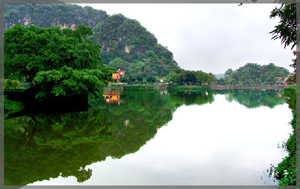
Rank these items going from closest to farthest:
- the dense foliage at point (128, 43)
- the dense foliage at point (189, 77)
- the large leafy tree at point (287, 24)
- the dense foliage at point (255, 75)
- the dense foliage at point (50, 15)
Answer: the large leafy tree at point (287, 24) < the dense foliage at point (189, 77) < the dense foliage at point (255, 75) < the dense foliage at point (128, 43) < the dense foliage at point (50, 15)

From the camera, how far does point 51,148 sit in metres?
5.99

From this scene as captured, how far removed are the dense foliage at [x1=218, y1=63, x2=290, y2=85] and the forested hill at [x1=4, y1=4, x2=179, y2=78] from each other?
16826mm

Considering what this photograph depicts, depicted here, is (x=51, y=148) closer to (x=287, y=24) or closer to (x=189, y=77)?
(x=287, y=24)

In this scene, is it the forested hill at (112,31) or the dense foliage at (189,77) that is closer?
the dense foliage at (189,77)

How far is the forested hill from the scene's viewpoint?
7488 cm

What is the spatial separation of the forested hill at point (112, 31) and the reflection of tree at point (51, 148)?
6001cm

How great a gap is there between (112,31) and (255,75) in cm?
4550

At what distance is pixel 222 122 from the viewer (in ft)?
33.0

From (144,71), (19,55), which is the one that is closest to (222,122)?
(19,55)

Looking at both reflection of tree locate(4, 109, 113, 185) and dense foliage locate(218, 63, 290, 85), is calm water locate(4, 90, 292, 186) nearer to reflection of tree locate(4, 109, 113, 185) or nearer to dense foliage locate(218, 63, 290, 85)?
reflection of tree locate(4, 109, 113, 185)

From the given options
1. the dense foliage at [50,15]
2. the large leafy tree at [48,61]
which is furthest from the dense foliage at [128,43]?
the large leafy tree at [48,61]

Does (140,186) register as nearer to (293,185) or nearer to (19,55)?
Answer: (293,185)

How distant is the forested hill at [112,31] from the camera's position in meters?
74.9

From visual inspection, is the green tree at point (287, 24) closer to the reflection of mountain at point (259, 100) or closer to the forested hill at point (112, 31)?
the reflection of mountain at point (259, 100)
